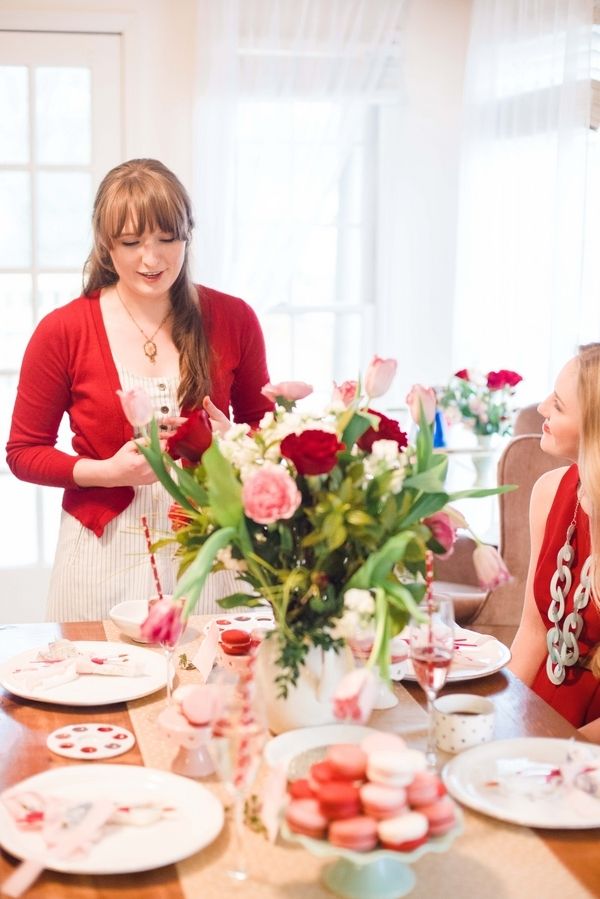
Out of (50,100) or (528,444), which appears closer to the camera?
(528,444)

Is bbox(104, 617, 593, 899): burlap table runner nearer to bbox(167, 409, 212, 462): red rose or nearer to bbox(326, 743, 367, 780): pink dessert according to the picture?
bbox(326, 743, 367, 780): pink dessert

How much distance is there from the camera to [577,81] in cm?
402

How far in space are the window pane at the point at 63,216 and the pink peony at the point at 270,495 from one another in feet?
11.0

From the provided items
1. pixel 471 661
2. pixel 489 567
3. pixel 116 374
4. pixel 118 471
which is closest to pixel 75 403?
pixel 116 374

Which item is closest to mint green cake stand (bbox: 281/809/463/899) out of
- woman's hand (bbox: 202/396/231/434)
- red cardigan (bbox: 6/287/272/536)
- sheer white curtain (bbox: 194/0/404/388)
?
woman's hand (bbox: 202/396/231/434)

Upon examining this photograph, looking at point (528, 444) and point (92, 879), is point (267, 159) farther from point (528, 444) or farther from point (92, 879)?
point (92, 879)

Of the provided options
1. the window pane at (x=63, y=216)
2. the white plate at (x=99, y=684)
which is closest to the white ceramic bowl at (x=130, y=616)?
the white plate at (x=99, y=684)

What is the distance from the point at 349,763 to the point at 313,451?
414 millimetres

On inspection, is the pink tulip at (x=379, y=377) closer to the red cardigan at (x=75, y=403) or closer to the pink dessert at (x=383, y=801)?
the pink dessert at (x=383, y=801)

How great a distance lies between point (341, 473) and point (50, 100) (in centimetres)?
341

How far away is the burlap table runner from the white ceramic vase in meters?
0.18

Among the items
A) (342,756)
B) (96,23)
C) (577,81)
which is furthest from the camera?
(96,23)

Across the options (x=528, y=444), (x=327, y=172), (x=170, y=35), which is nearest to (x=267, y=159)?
(x=327, y=172)

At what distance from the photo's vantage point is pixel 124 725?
70.5 inches
